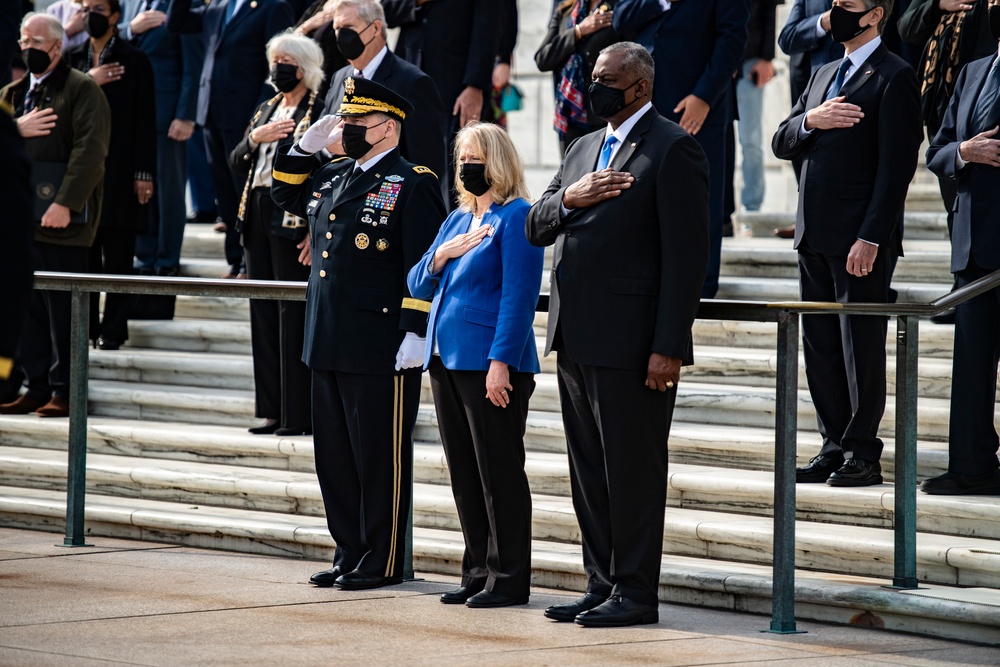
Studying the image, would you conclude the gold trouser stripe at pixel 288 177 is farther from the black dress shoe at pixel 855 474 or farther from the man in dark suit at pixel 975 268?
the man in dark suit at pixel 975 268

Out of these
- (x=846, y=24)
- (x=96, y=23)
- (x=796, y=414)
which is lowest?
(x=796, y=414)

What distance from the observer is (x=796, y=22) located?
24.0 feet

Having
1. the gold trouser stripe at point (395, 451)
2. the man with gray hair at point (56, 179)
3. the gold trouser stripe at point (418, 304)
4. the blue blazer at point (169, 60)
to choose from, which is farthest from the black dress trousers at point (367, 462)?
the blue blazer at point (169, 60)

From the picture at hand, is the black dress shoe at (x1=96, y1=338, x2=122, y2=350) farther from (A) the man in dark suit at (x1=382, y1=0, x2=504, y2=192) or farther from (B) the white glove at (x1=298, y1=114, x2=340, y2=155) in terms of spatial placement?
(B) the white glove at (x1=298, y1=114, x2=340, y2=155)

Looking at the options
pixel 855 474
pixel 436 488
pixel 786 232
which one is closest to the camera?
pixel 855 474

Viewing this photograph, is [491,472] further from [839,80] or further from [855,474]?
[839,80]

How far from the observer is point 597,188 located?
5035 millimetres

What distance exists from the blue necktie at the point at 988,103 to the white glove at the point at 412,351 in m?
2.30

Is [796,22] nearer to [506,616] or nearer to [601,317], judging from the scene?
[601,317]

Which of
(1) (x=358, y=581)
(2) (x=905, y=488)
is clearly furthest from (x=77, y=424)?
(2) (x=905, y=488)

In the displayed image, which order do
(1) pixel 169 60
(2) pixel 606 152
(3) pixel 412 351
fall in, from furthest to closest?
(1) pixel 169 60
(3) pixel 412 351
(2) pixel 606 152

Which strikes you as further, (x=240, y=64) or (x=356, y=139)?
(x=240, y=64)

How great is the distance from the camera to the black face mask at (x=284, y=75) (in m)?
7.41

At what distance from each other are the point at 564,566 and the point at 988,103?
238cm
